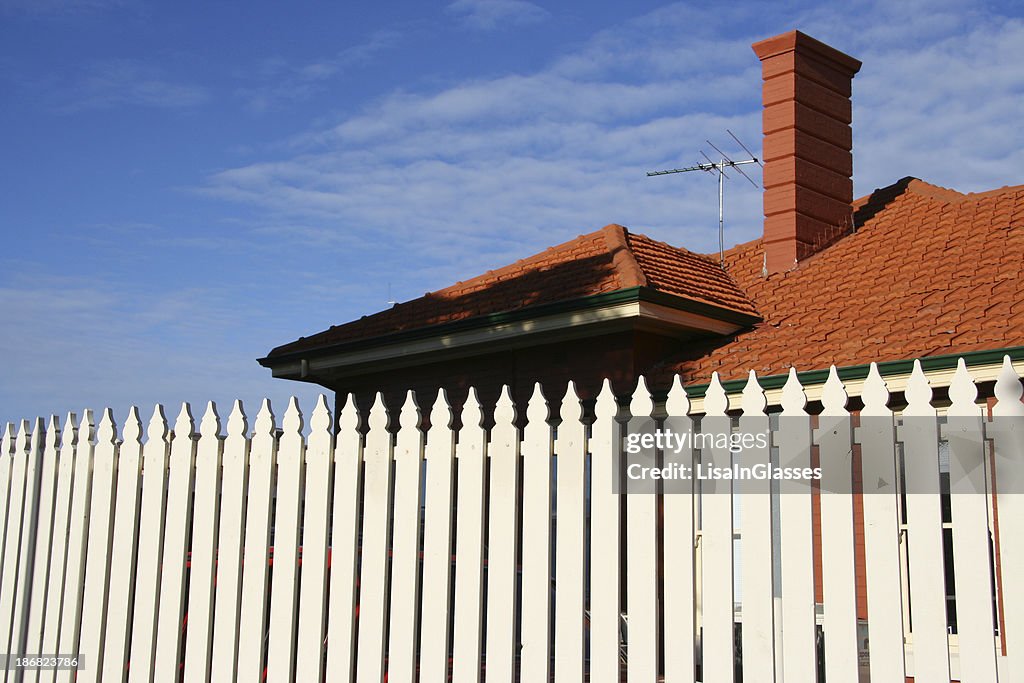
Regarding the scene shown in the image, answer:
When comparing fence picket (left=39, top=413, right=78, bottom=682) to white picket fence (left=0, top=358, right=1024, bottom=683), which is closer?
white picket fence (left=0, top=358, right=1024, bottom=683)

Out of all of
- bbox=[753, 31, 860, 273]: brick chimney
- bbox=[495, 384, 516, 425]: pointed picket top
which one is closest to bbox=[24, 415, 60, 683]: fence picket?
bbox=[495, 384, 516, 425]: pointed picket top

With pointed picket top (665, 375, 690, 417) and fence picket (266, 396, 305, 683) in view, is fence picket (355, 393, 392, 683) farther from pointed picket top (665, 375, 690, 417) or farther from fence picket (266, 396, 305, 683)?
pointed picket top (665, 375, 690, 417)

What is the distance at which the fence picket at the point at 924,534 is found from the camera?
4.09 meters

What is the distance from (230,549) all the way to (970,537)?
3734 millimetres

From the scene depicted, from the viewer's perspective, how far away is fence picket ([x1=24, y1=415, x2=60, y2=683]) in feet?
22.2

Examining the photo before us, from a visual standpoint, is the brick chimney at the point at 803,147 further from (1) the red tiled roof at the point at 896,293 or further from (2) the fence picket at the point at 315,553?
(2) the fence picket at the point at 315,553

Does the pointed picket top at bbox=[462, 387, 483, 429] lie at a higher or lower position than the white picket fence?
higher

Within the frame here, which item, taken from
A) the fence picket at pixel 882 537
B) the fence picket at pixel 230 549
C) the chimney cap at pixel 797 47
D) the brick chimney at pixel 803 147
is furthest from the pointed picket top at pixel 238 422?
the chimney cap at pixel 797 47

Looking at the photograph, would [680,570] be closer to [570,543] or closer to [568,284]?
[570,543]

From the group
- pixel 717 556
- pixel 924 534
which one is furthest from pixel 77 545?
pixel 924 534

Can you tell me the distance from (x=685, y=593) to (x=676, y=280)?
7.36 meters

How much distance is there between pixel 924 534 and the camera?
4176 millimetres

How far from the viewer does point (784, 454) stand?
14.5 feet

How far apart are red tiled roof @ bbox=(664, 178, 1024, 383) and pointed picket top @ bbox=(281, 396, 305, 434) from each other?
5.05 meters
